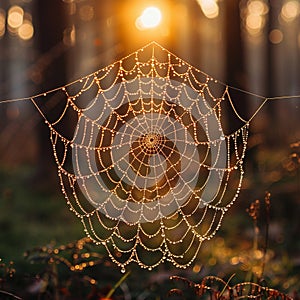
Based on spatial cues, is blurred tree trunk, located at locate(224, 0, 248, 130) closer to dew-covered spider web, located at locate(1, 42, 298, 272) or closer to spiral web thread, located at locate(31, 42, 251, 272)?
dew-covered spider web, located at locate(1, 42, 298, 272)

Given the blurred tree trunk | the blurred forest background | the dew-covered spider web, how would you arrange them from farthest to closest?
the blurred tree trunk < the blurred forest background < the dew-covered spider web

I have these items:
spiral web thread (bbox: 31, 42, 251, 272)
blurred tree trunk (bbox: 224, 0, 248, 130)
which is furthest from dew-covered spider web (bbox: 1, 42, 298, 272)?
blurred tree trunk (bbox: 224, 0, 248, 130)

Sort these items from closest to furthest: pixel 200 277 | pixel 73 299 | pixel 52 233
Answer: pixel 73 299
pixel 200 277
pixel 52 233

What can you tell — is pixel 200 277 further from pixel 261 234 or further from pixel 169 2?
pixel 169 2

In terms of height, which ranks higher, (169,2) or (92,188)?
(169,2)

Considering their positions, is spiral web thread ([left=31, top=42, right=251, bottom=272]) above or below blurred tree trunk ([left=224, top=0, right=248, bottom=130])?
below

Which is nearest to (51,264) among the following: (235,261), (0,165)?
(235,261)

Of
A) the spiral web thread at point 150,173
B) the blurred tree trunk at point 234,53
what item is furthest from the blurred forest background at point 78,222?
the spiral web thread at point 150,173

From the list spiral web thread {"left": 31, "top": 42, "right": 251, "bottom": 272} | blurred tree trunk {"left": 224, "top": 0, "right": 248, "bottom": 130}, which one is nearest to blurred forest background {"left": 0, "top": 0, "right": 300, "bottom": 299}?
blurred tree trunk {"left": 224, "top": 0, "right": 248, "bottom": 130}

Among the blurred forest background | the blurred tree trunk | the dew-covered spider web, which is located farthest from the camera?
the blurred tree trunk

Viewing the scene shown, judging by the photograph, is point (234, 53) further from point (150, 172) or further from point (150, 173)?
point (150, 172)

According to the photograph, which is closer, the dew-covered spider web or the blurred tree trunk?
the dew-covered spider web
